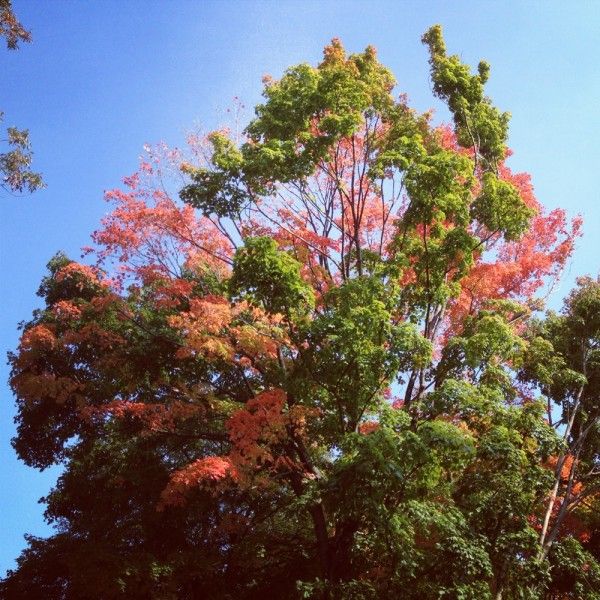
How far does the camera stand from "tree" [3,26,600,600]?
794 cm

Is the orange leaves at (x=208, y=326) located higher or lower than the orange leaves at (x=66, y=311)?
lower

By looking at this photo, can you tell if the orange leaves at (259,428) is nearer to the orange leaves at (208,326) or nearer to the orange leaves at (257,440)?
the orange leaves at (257,440)

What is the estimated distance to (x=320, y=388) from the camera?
9.47 m

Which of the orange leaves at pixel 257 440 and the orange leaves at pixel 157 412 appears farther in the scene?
the orange leaves at pixel 157 412

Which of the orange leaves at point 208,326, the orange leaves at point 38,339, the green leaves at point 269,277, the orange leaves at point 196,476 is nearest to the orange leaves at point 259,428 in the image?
the orange leaves at point 196,476

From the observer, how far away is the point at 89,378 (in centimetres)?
1378

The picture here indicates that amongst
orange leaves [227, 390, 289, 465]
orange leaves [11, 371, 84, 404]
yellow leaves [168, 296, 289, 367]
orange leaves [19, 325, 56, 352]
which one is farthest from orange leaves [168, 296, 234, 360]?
orange leaves [19, 325, 56, 352]

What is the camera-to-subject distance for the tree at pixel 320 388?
313 inches

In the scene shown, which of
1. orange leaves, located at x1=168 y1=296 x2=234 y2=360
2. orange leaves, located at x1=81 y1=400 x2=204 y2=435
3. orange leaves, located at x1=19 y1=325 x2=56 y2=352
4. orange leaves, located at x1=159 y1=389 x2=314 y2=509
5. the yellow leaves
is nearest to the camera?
orange leaves, located at x1=159 y1=389 x2=314 y2=509

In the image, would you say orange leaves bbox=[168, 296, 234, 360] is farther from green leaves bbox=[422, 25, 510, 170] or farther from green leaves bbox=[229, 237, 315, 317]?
green leaves bbox=[422, 25, 510, 170]

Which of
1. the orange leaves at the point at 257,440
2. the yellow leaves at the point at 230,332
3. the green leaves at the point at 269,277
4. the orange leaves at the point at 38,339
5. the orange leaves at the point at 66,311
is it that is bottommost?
the orange leaves at the point at 257,440

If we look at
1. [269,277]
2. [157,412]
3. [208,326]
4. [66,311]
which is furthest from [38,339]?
[269,277]

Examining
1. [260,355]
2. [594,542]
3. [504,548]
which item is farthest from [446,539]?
[594,542]

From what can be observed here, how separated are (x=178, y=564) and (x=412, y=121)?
10.8 meters
